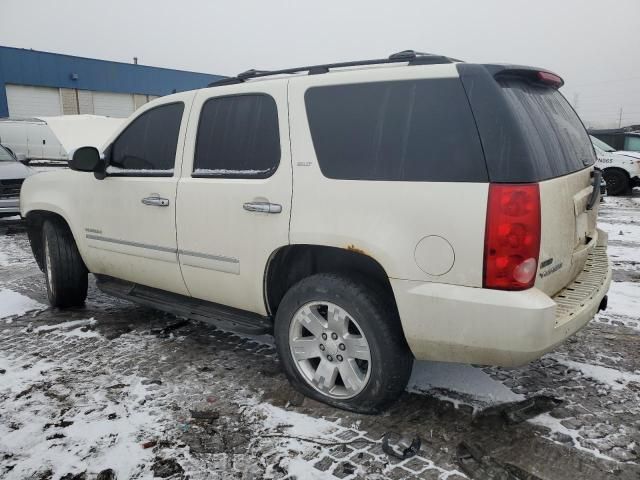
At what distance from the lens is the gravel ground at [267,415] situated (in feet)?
7.95

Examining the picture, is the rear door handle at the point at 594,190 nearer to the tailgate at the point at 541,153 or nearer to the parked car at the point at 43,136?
the tailgate at the point at 541,153

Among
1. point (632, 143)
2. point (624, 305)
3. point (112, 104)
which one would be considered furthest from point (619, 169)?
point (112, 104)

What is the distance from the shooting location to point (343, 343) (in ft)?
9.21

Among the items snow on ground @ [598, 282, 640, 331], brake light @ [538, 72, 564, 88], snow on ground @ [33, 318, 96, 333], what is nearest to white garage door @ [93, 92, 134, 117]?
snow on ground @ [33, 318, 96, 333]

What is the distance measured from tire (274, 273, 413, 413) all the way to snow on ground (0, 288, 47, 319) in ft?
10.2

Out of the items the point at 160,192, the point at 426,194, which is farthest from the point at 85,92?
the point at 426,194

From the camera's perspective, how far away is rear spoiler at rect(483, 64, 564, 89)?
243 centimetres

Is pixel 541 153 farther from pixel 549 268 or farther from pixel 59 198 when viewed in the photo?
pixel 59 198

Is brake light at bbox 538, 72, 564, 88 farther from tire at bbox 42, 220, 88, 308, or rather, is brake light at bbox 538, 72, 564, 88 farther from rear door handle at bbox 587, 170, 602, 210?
tire at bbox 42, 220, 88, 308

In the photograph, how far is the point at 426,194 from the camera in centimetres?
242

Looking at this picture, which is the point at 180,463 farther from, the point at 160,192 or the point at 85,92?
the point at 85,92

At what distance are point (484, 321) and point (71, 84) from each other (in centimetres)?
3101

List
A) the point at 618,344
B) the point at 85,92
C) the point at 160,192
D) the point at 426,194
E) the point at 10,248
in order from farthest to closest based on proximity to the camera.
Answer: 1. the point at 85,92
2. the point at 10,248
3. the point at 618,344
4. the point at 160,192
5. the point at 426,194

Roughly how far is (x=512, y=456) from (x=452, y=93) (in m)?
1.83
